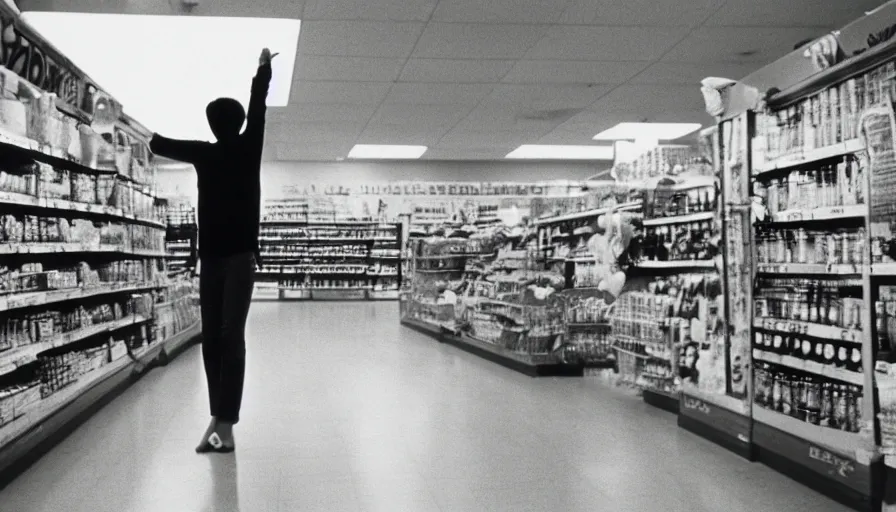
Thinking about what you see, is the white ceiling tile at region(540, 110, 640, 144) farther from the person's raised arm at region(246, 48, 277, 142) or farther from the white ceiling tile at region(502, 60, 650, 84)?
the person's raised arm at region(246, 48, 277, 142)

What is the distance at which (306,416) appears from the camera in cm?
456

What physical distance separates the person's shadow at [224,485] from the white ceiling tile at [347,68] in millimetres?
5499

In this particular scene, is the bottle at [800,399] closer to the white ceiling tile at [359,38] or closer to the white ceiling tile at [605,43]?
the white ceiling tile at [605,43]

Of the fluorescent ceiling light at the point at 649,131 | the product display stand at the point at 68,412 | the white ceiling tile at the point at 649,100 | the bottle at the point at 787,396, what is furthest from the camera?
the fluorescent ceiling light at the point at 649,131

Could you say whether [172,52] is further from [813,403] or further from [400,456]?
[813,403]

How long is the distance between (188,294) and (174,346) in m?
1.61

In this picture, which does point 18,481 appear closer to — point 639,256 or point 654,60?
point 639,256

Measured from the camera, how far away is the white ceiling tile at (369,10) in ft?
21.0

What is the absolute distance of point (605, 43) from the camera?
764cm

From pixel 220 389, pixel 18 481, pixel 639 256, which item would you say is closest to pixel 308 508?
pixel 220 389

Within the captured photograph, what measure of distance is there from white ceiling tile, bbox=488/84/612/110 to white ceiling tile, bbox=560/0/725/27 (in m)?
2.51

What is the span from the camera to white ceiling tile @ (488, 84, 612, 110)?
9.55 metres

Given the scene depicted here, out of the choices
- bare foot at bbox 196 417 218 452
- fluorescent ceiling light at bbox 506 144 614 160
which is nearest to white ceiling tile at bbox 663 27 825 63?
bare foot at bbox 196 417 218 452

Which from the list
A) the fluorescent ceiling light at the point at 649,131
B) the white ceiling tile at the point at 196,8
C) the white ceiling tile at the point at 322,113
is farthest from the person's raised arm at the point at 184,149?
the fluorescent ceiling light at the point at 649,131
